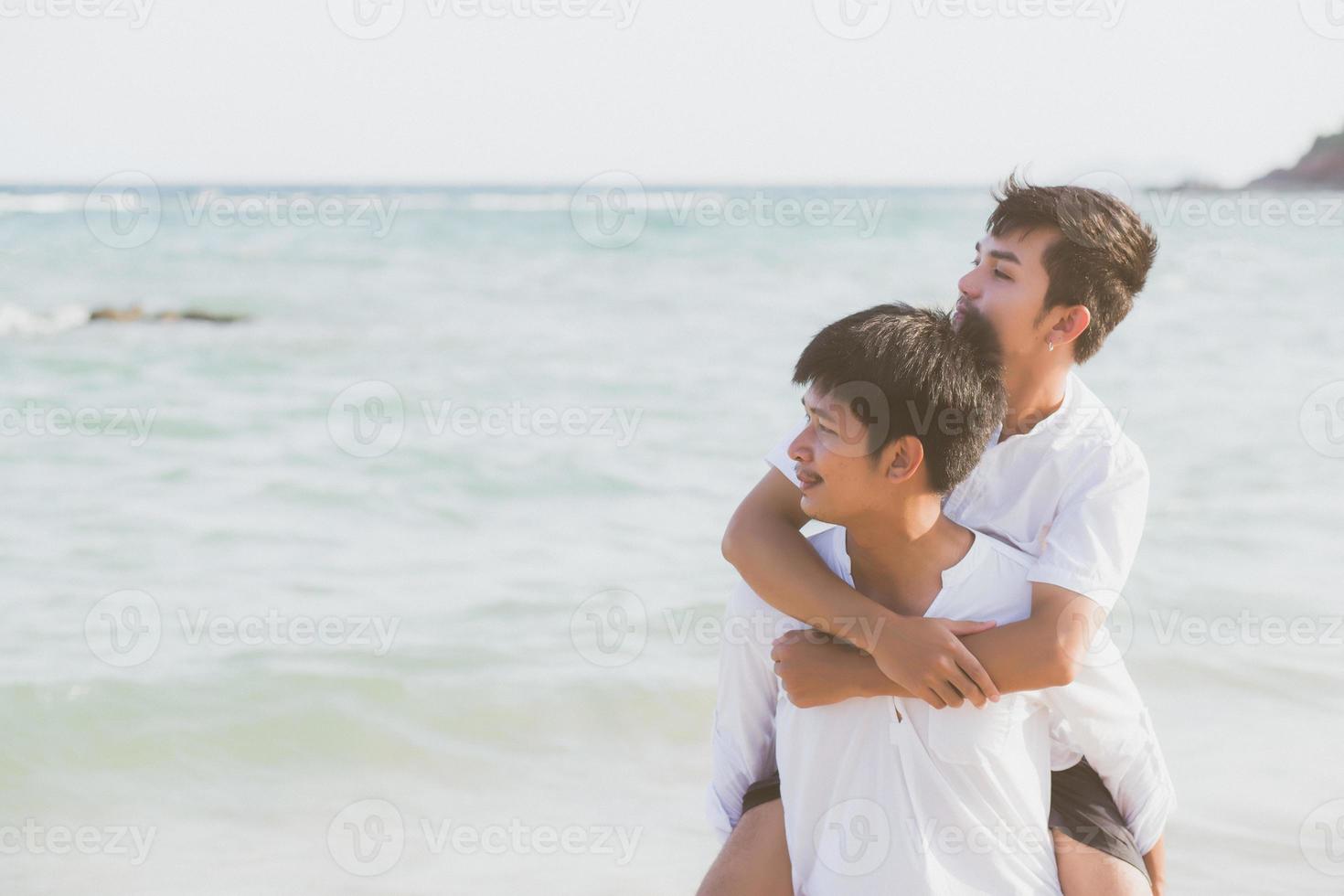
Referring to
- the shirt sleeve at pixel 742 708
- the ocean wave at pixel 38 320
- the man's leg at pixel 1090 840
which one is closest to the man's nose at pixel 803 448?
the shirt sleeve at pixel 742 708

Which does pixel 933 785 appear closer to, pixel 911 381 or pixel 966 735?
pixel 966 735

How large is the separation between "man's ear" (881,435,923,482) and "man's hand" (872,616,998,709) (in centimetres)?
28

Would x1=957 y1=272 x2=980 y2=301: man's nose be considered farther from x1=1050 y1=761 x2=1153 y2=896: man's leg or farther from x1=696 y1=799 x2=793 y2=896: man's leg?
x1=696 y1=799 x2=793 y2=896: man's leg

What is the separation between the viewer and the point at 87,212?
3656 centimetres

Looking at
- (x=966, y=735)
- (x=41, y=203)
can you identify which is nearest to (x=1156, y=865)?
(x=966, y=735)

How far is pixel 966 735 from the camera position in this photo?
2471 mm

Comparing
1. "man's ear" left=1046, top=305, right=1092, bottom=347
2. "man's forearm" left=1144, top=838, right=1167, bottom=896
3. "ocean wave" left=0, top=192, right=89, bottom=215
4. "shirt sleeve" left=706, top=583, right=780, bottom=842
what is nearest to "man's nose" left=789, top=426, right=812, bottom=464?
"shirt sleeve" left=706, top=583, right=780, bottom=842

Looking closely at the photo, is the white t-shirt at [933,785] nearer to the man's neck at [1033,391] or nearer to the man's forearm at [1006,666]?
the man's forearm at [1006,666]

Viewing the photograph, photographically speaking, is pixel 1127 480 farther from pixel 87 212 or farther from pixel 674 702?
pixel 87 212

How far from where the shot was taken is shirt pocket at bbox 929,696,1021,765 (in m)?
2.47

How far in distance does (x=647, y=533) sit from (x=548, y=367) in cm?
485

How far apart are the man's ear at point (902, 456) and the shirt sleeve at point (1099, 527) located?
0.96ft

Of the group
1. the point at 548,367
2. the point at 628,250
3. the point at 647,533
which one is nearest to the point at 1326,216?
the point at 628,250

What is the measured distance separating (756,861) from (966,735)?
18.5 inches
